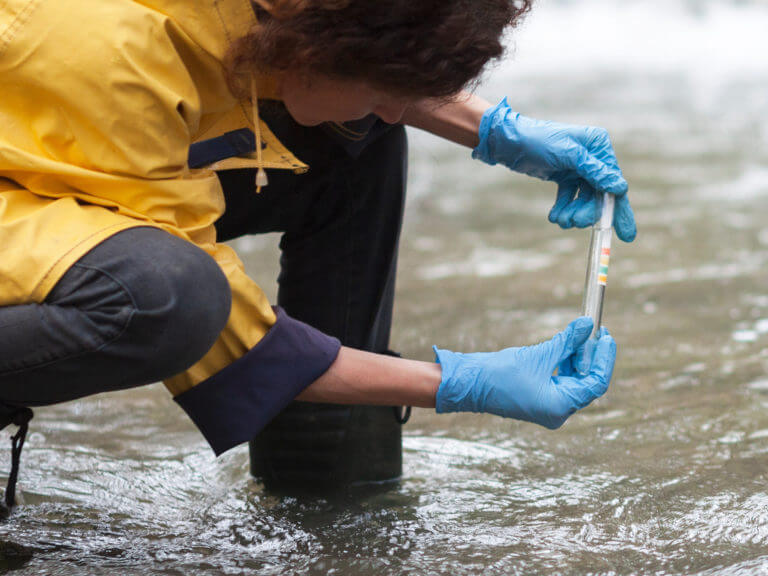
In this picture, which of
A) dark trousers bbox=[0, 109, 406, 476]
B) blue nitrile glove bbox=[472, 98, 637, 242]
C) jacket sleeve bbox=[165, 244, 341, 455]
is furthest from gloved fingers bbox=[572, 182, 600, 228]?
dark trousers bbox=[0, 109, 406, 476]

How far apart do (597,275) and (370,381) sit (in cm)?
41

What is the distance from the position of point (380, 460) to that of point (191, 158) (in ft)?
2.02

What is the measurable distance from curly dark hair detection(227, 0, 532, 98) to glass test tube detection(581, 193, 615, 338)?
16.0 inches

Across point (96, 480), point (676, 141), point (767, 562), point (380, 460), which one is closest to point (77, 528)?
point (96, 480)

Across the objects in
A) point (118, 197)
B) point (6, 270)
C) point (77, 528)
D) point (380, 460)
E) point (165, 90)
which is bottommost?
point (77, 528)

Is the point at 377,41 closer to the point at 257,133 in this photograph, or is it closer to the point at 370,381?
the point at 257,133

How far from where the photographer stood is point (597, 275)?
5.10 ft

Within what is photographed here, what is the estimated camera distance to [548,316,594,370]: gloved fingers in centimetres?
145

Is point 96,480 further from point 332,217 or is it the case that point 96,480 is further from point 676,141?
point 676,141

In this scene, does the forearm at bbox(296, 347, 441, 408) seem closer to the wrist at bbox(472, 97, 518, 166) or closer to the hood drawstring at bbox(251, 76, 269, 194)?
the hood drawstring at bbox(251, 76, 269, 194)

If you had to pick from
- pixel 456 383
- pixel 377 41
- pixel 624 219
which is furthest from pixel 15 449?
pixel 624 219

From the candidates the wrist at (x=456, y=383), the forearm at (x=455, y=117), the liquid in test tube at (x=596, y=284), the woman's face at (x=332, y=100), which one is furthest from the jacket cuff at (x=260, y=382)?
the forearm at (x=455, y=117)

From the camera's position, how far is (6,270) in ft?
3.96

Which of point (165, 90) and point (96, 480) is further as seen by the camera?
point (96, 480)
